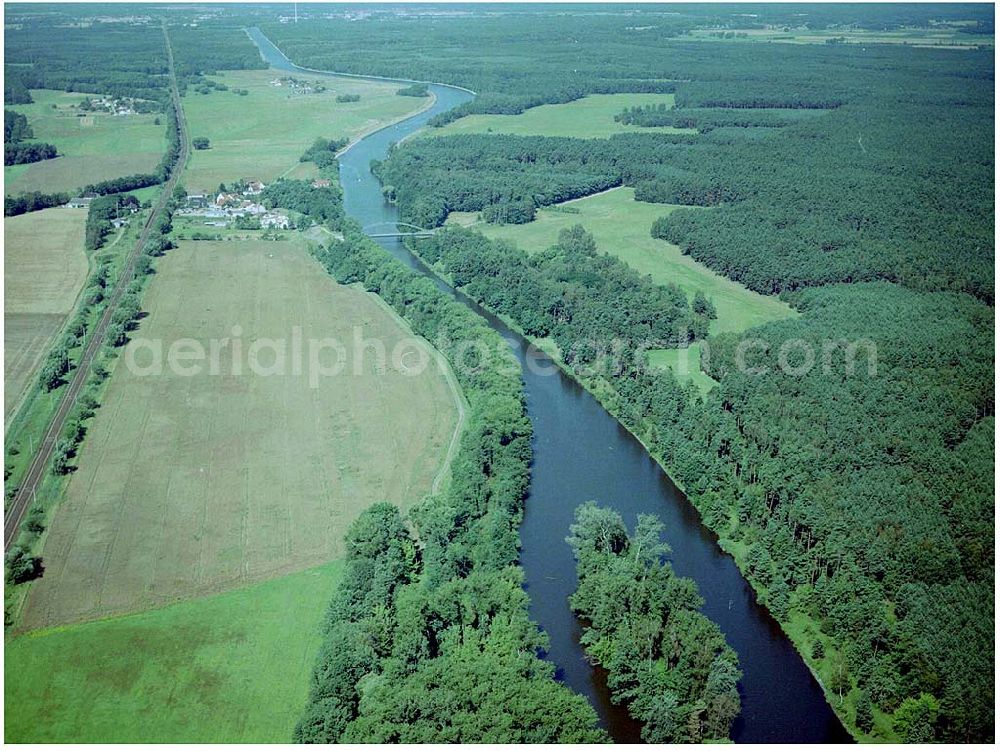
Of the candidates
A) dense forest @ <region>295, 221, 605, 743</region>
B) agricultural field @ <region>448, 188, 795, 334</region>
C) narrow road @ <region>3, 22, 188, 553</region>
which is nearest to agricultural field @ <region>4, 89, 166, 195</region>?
narrow road @ <region>3, 22, 188, 553</region>

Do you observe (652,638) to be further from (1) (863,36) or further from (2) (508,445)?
(1) (863,36)

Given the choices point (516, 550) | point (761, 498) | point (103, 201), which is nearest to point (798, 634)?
point (761, 498)

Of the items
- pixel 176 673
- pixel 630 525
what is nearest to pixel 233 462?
pixel 176 673

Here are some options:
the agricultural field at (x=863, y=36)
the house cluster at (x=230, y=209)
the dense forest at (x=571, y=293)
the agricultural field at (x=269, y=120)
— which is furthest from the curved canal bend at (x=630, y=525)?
the agricultural field at (x=863, y=36)

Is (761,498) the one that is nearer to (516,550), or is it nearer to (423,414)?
(516,550)

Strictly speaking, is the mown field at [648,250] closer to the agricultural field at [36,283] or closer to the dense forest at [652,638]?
the dense forest at [652,638]

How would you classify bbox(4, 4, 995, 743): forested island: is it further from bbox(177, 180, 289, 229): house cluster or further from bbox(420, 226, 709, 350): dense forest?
bbox(177, 180, 289, 229): house cluster
